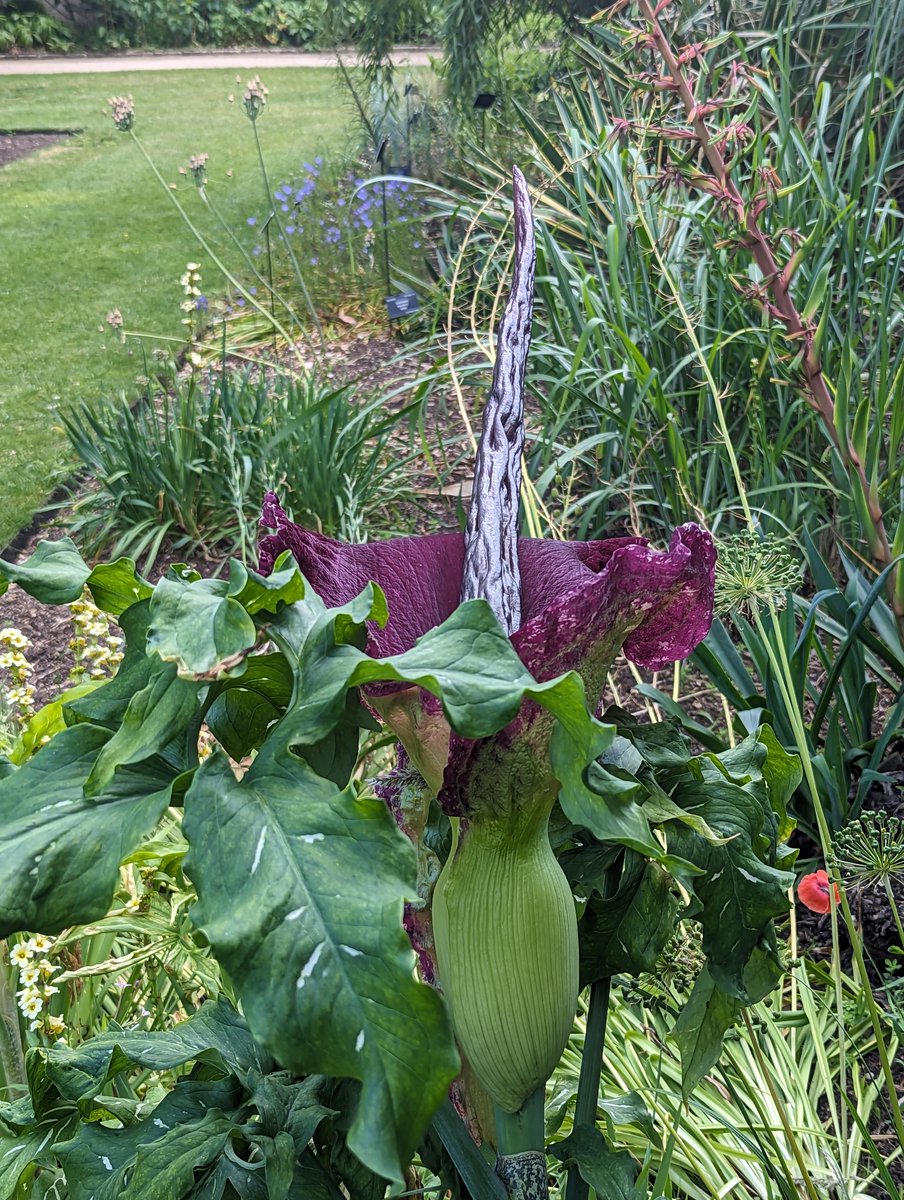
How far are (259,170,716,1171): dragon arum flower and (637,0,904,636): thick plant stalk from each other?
0.57 m

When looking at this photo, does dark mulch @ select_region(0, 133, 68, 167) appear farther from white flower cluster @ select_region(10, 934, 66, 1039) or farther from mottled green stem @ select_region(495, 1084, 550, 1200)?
mottled green stem @ select_region(495, 1084, 550, 1200)

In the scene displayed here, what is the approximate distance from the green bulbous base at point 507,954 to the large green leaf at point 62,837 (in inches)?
5.6

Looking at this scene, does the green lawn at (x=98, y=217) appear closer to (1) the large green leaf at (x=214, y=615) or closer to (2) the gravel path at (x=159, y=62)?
(2) the gravel path at (x=159, y=62)

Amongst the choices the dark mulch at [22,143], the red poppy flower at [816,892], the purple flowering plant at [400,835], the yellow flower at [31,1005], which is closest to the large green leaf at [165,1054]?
the purple flowering plant at [400,835]

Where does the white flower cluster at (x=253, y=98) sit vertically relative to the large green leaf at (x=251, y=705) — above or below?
above

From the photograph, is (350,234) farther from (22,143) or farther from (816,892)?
(22,143)

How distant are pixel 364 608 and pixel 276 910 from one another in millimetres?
123

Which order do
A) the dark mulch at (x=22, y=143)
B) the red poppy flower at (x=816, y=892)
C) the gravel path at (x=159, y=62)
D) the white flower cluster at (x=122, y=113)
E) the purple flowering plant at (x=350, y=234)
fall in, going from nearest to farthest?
the red poppy flower at (x=816, y=892) → the white flower cluster at (x=122, y=113) → the purple flowering plant at (x=350, y=234) → the dark mulch at (x=22, y=143) → the gravel path at (x=159, y=62)

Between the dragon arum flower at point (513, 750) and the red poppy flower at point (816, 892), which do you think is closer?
the dragon arum flower at point (513, 750)

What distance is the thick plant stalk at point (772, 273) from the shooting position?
98 cm

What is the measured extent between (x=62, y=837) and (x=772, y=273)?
0.93 m

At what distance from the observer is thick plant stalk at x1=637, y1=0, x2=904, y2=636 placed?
3.23 ft

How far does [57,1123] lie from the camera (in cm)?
56

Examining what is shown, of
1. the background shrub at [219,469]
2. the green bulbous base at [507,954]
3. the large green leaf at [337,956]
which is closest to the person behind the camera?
the large green leaf at [337,956]
